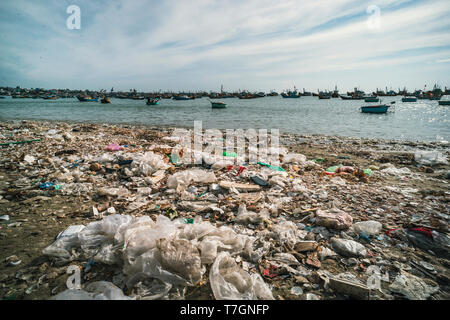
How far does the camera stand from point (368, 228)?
8.26 ft

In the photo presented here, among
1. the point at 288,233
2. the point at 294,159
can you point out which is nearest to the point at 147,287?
the point at 288,233

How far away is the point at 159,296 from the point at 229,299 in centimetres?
57

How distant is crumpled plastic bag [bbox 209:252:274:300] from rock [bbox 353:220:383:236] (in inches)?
62.6

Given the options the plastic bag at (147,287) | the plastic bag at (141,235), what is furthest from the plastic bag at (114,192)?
the plastic bag at (147,287)

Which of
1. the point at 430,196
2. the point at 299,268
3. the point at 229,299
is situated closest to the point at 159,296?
the point at 229,299

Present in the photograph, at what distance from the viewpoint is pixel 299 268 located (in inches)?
78.8

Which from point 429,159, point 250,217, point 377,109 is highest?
point 377,109

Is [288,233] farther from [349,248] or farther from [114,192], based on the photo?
[114,192]

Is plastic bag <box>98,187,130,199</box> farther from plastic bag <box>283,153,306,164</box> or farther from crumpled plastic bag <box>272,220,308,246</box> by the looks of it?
plastic bag <box>283,153,306,164</box>

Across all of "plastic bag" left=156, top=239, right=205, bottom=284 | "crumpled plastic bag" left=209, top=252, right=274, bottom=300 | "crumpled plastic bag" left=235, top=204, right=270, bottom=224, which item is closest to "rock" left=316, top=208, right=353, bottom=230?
"crumpled plastic bag" left=235, top=204, right=270, bottom=224

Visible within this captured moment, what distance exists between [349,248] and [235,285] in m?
1.40

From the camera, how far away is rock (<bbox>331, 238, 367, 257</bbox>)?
2.16m
